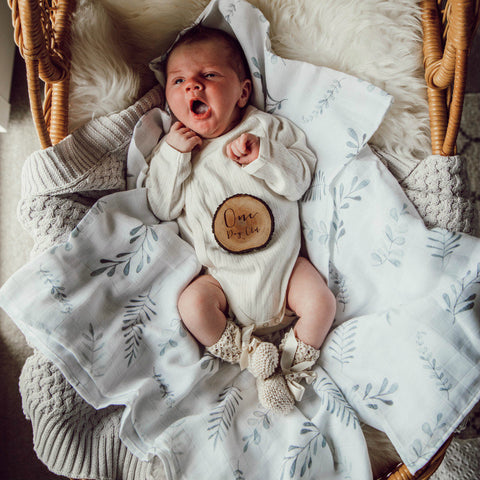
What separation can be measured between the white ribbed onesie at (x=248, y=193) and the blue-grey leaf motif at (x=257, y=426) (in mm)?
173

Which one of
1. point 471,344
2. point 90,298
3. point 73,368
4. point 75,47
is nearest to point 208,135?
point 75,47

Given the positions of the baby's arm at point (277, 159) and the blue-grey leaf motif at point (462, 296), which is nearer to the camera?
the blue-grey leaf motif at point (462, 296)

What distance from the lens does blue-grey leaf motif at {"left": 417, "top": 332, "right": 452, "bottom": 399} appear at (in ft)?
2.50

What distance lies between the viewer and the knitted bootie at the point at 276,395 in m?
0.83

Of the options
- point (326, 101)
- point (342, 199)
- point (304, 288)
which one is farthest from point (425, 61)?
point (304, 288)

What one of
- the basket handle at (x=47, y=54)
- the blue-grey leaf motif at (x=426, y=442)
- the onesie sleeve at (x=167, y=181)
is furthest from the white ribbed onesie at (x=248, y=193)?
the blue-grey leaf motif at (x=426, y=442)

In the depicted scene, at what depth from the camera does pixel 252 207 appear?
3.02ft

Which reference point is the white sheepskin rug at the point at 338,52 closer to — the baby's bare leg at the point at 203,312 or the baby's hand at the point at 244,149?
the baby's hand at the point at 244,149

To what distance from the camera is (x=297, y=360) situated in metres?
0.87

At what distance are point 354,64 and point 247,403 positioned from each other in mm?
772

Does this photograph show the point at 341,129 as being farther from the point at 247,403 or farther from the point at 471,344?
the point at 247,403

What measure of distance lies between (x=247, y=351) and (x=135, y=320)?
24 centimetres

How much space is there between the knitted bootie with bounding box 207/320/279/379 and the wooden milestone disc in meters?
0.16

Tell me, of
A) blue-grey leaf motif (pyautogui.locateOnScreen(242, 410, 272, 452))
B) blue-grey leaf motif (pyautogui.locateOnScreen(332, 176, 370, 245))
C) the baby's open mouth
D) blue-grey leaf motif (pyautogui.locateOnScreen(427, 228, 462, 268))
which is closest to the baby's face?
the baby's open mouth
